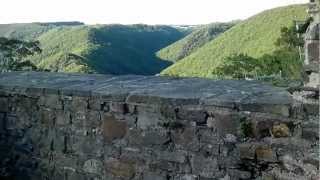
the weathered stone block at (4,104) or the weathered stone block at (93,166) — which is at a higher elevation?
the weathered stone block at (4,104)

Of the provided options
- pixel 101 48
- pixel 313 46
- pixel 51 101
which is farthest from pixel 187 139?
pixel 101 48

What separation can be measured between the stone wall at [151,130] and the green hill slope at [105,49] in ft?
142

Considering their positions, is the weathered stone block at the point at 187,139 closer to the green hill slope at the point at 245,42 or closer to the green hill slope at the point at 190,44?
the green hill slope at the point at 245,42

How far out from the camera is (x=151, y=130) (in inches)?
144

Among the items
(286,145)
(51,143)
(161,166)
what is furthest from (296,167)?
(51,143)

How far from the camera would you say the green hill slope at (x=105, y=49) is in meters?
56.0

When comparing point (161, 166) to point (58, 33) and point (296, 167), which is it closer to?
point (296, 167)

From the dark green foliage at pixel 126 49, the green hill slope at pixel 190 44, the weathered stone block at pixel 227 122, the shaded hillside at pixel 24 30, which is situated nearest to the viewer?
the weathered stone block at pixel 227 122

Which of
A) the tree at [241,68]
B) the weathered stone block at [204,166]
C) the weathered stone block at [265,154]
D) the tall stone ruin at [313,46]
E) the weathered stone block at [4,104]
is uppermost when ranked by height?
the tall stone ruin at [313,46]

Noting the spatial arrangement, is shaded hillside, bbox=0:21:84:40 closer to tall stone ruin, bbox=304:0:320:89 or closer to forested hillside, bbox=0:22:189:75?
forested hillside, bbox=0:22:189:75

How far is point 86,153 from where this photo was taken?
13.5ft

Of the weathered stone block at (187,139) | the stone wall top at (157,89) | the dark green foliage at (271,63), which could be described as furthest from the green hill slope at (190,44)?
the weathered stone block at (187,139)

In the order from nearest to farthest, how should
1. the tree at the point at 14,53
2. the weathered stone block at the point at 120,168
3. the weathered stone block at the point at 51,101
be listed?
the weathered stone block at the point at 120,168 < the weathered stone block at the point at 51,101 < the tree at the point at 14,53

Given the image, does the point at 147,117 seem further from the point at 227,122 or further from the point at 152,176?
the point at 227,122
